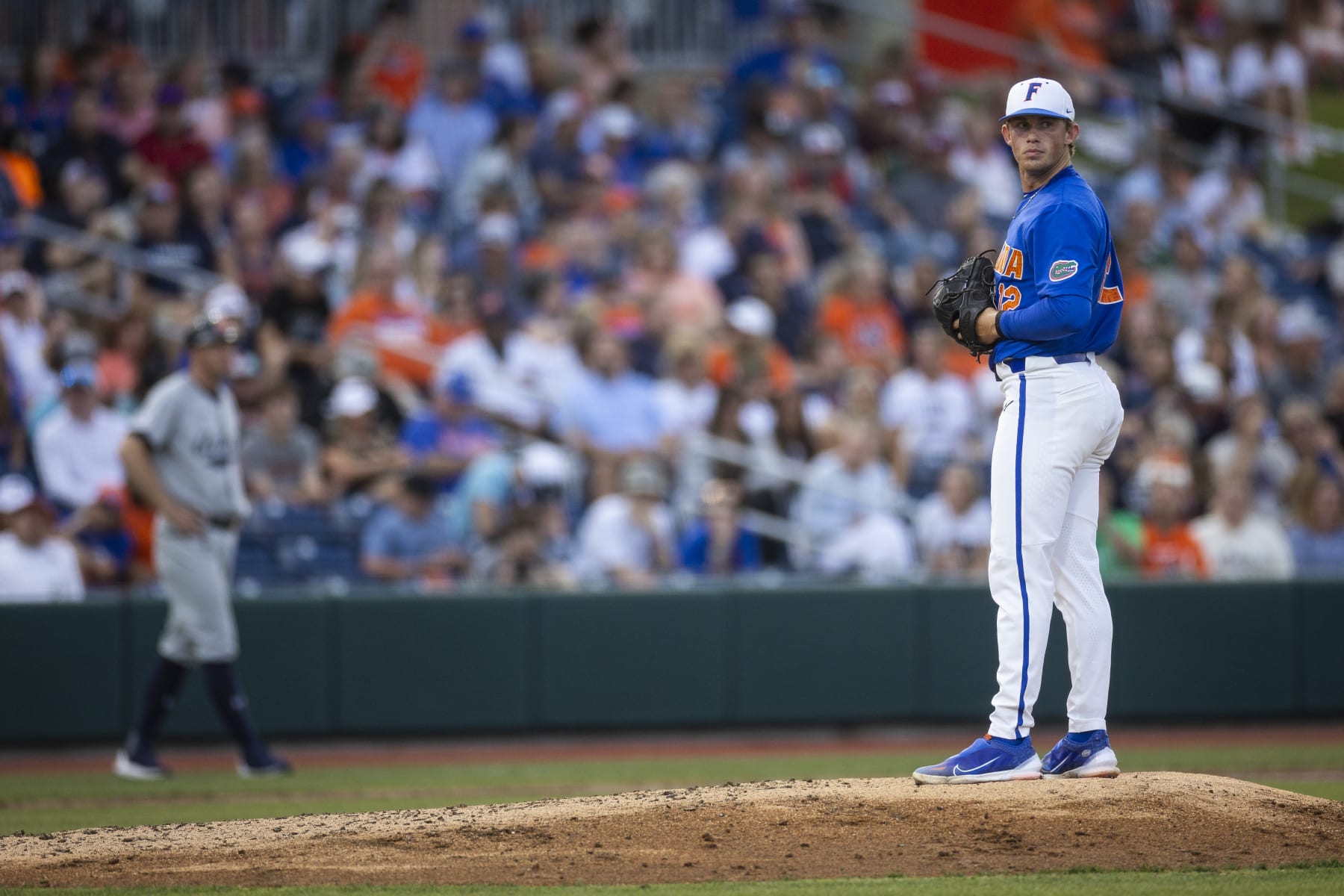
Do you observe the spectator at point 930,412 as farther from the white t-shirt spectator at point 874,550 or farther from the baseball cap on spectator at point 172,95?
the baseball cap on spectator at point 172,95

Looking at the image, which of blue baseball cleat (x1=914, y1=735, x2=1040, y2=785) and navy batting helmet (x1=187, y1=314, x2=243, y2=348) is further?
navy batting helmet (x1=187, y1=314, x2=243, y2=348)

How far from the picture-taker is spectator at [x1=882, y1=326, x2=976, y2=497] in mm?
11867

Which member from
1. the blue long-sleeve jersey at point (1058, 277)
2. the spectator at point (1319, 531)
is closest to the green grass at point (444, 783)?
the spectator at point (1319, 531)

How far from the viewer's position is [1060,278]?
5188 millimetres

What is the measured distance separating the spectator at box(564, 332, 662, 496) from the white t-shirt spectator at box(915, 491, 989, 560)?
1.95 m

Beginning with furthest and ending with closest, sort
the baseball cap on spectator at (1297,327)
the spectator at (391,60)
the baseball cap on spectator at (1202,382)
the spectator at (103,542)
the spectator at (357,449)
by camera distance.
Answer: the spectator at (391,60) < the baseball cap on spectator at (1297,327) < the baseball cap on spectator at (1202,382) < the spectator at (357,449) < the spectator at (103,542)

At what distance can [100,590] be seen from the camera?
397 inches

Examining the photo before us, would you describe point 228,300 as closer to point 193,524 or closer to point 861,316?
point 193,524

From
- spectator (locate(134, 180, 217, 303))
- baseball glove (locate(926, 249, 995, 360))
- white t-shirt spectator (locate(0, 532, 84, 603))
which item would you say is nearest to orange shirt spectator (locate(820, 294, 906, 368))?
spectator (locate(134, 180, 217, 303))

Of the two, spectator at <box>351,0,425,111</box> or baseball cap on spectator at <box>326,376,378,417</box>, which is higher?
spectator at <box>351,0,425,111</box>

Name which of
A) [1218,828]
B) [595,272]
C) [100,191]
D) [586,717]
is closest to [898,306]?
[595,272]

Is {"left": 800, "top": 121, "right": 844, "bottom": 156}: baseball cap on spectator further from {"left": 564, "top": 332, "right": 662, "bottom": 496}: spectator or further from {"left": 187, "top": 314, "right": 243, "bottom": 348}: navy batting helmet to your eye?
{"left": 187, "top": 314, "right": 243, "bottom": 348}: navy batting helmet

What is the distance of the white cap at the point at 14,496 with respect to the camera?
31.4ft

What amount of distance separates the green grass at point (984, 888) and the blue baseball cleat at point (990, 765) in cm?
50
